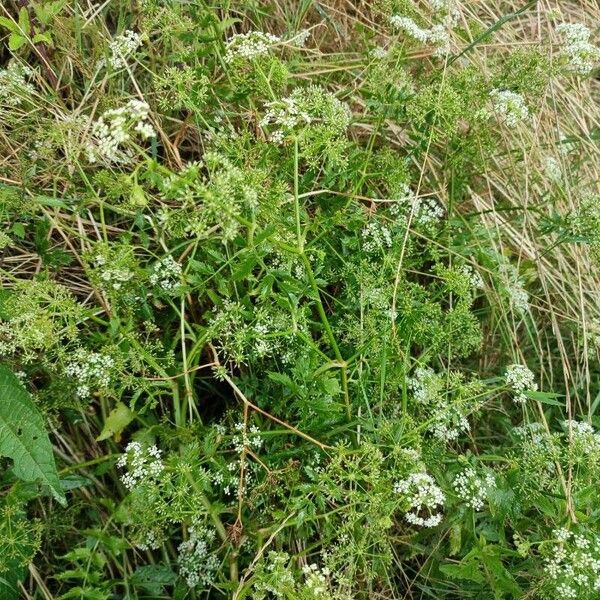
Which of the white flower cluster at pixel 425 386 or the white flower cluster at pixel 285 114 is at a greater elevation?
the white flower cluster at pixel 285 114

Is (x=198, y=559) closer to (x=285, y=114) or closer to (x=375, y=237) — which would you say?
Result: (x=375, y=237)

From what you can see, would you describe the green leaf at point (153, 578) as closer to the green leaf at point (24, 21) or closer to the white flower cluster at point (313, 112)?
the white flower cluster at point (313, 112)

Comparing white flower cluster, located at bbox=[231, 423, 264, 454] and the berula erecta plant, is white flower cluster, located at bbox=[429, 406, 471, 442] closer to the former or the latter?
the berula erecta plant

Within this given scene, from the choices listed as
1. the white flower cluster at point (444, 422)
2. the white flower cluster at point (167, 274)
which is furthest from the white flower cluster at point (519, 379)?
the white flower cluster at point (167, 274)

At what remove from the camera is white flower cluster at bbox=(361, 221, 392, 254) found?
225cm

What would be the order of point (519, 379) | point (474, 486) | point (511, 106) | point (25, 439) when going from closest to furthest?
point (25, 439) → point (474, 486) → point (519, 379) → point (511, 106)

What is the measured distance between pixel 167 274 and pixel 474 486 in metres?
1.04

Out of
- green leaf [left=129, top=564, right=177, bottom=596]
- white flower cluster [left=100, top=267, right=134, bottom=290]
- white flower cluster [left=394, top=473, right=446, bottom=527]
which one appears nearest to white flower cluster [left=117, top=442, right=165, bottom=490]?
green leaf [left=129, top=564, right=177, bottom=596]

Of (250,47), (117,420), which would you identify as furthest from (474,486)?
(250,47)

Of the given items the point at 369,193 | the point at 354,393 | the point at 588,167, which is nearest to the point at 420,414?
the point at 354,393

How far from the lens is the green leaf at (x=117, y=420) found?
202 centimetres

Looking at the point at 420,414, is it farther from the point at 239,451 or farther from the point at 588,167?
the point at 588,167

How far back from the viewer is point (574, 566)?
6.09 ft

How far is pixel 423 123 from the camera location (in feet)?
7.55
